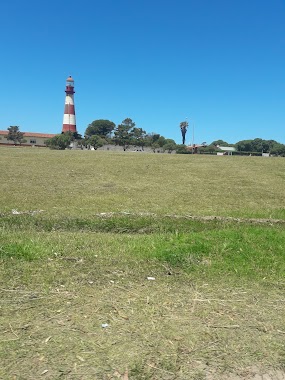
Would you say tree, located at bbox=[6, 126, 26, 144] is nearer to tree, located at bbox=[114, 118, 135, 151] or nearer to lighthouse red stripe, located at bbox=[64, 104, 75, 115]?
lighthouse red stripe, located at bbox=[64, 104, 75, 115]

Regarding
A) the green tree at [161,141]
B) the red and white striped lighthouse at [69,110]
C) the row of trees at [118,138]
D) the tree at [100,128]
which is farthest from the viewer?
the tree at [100,128]

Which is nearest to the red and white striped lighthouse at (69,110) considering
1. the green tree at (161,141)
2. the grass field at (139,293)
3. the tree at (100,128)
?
the tree at (100,128)

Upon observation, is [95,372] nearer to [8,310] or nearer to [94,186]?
[8,310]

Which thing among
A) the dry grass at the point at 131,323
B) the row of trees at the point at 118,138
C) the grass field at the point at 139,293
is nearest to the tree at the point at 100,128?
the row of trees at the point at 118,138

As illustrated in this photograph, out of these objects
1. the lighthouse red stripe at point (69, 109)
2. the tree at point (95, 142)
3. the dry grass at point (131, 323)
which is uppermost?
the lighthouse red stripe at point (69, 109)

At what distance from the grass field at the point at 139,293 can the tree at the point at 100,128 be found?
9185 cm

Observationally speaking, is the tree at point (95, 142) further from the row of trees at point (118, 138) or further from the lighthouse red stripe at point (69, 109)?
the lighthouse red stripe at point (69, 109)

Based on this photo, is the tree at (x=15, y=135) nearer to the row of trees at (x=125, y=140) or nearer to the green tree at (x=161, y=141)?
the row of trees at (x=125, y=140)

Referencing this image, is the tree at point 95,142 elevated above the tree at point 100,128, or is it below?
below

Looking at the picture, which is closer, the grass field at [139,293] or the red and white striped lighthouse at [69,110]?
the grass field at [139,293]

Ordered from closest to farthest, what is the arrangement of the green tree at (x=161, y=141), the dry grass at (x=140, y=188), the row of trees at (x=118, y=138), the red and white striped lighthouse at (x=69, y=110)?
the dry grass at (x=140, y=188)
the row of trees at (x=118, y=138)
the green tree at (x=161, y=141)
the red and white striped lighthouse at (x=69, y=110)

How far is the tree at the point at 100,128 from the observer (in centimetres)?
10019

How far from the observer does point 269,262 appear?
546 centimetres

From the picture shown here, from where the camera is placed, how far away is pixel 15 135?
96.5 meters
